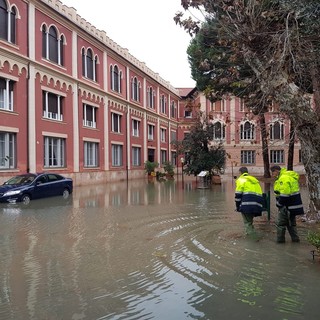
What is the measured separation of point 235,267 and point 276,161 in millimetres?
48002

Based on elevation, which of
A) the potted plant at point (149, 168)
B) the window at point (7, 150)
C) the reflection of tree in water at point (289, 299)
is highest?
the window at point (7, 150)

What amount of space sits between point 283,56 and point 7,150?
1807 centimetres

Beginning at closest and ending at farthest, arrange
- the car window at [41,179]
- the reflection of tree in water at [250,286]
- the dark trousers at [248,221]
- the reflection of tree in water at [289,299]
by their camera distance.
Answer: the reflection of tree in water at [289,299] → the reflection of tree in water at [250,286] → the dark trousers at [248,221] → the car window at [41,179]

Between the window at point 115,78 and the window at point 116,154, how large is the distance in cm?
532

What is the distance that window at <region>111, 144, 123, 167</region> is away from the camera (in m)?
36.5

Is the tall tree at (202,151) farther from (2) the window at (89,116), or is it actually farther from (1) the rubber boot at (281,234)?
(1) the rubber boot at (281,234)

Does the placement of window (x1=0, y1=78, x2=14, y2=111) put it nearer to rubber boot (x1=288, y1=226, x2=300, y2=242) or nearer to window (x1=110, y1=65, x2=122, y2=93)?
window (x1=110, y1=65, x2=122, y2=93)

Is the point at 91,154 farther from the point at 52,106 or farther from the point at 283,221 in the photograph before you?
the point at 283,221

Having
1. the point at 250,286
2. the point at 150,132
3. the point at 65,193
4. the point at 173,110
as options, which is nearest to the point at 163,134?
the point at 150,132

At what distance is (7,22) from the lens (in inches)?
902

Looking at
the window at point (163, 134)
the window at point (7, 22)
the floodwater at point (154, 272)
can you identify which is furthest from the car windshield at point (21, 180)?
the window at point (163, 134)

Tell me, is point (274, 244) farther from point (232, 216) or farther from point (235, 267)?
point (232, 216)

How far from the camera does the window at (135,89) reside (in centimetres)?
4142

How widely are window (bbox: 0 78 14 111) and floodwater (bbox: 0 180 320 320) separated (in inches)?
524
